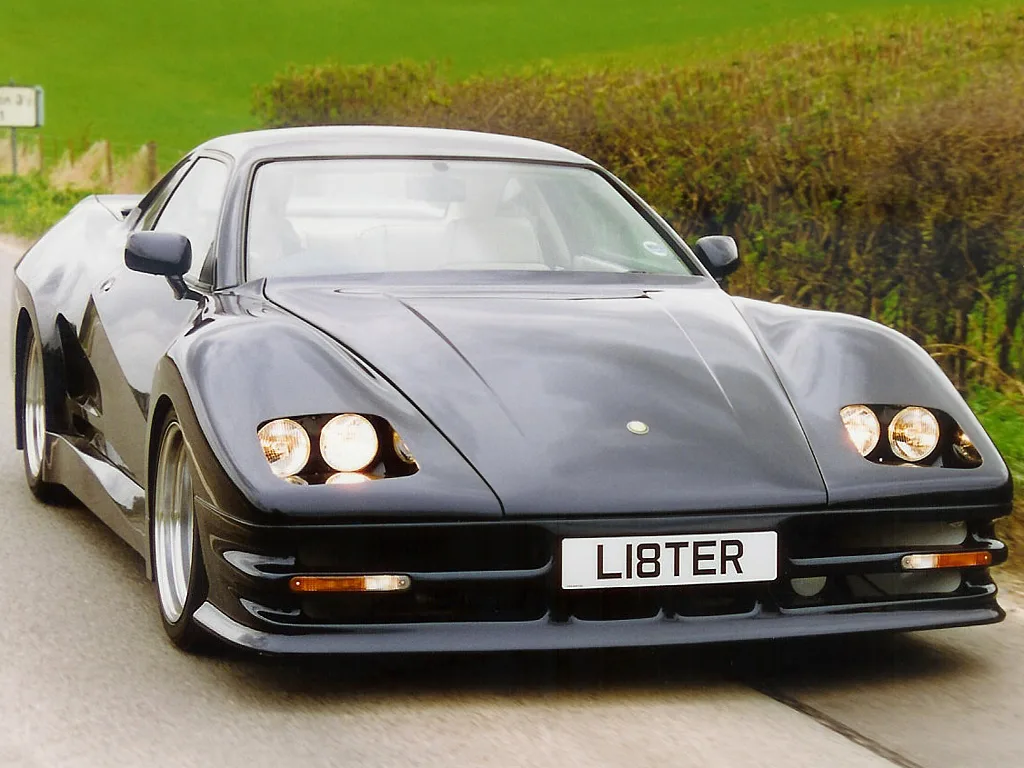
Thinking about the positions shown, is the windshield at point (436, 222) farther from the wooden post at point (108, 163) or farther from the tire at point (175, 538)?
the wooden post at point (108, 163)

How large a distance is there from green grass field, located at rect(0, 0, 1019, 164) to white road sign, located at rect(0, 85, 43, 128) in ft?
43.1

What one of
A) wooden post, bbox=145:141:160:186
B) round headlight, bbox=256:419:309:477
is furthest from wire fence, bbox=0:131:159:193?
round headlight, bbox=256:419:309:477

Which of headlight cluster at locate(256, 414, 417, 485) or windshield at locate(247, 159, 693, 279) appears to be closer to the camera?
headlight cluster at locate(256, 414, 417, 485)

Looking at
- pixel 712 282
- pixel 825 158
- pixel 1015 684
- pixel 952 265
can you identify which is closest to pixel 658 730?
pixel 1015 684

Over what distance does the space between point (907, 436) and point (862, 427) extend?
0.37 feet

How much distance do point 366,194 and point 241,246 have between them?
17.1 inches

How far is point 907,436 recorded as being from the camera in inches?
182

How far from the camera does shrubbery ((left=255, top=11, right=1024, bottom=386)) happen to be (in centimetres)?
848

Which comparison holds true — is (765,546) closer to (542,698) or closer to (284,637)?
(542,698)

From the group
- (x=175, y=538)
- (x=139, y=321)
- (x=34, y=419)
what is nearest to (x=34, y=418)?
(x=34, y=419)

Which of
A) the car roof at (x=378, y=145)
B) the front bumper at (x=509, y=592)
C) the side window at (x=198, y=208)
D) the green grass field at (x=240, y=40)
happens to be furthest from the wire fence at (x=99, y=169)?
the front bumper at (x=509, y=592)

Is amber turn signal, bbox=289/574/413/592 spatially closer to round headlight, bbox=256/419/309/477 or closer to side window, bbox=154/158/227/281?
round headlight, bbox=256/419/309/477

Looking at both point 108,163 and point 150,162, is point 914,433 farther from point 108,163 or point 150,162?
point 108,163

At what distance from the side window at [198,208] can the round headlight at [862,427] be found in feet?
6.49
